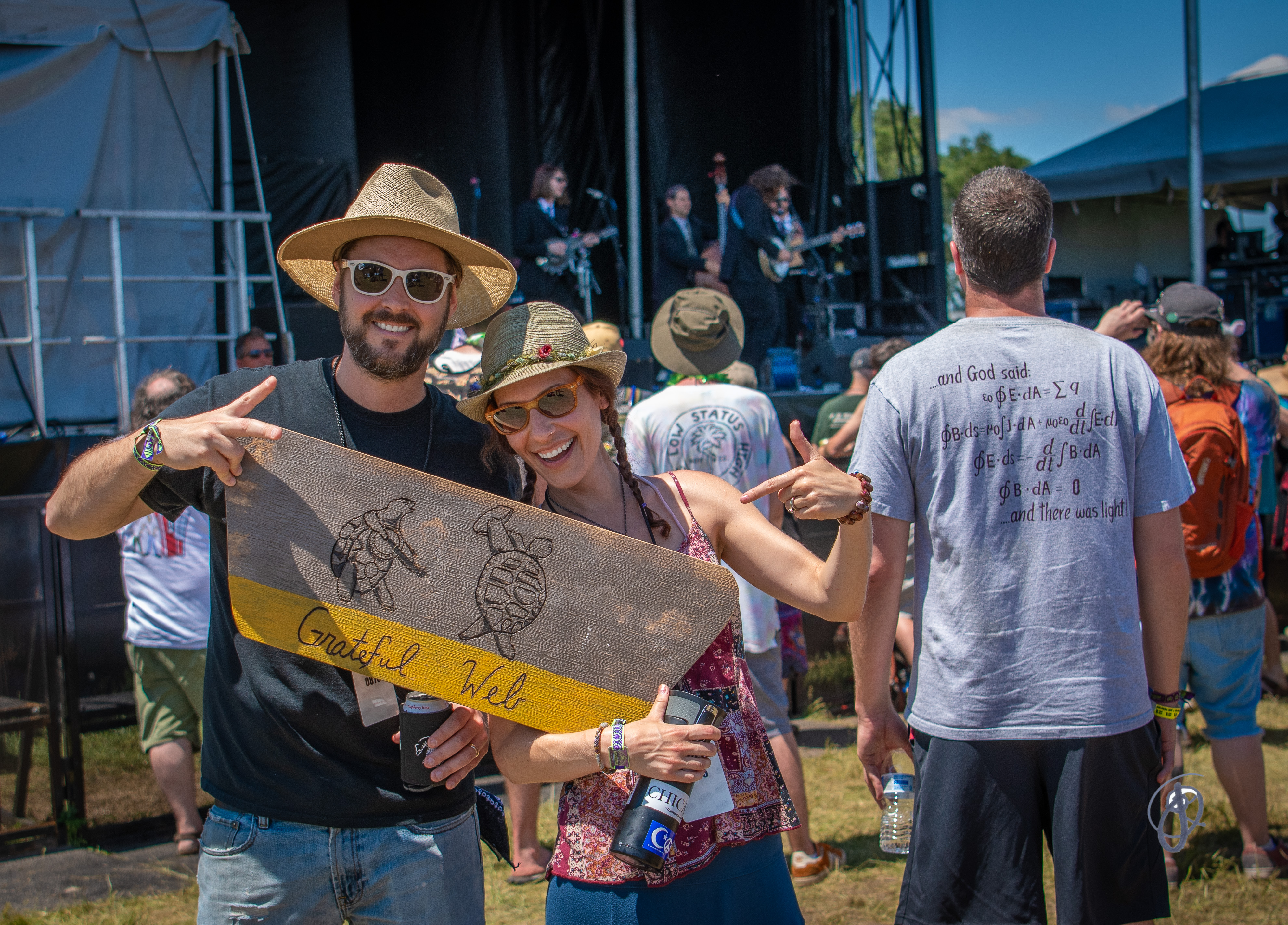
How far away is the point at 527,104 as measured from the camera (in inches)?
384

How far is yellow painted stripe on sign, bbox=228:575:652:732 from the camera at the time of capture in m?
1.49

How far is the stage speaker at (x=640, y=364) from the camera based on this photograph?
754 cm

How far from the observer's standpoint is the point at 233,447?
1.47m

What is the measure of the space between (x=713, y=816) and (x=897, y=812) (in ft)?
2.41

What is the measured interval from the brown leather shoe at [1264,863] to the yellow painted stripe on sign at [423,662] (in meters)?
2.67

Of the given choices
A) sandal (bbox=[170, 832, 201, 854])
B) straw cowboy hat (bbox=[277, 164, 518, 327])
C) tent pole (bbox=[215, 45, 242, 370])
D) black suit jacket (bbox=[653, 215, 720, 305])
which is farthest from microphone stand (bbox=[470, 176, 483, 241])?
straw cowboy hat (bbox=[277, 164, 518, 327])

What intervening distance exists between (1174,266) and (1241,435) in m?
13.1

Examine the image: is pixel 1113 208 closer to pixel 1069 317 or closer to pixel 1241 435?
pixel 1069 317

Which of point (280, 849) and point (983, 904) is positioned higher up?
point (280, 849)

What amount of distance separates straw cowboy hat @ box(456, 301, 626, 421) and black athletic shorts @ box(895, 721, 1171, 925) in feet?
3.21

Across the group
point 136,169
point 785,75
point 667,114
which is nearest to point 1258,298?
point 785,75

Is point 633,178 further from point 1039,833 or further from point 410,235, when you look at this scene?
point 1039,833

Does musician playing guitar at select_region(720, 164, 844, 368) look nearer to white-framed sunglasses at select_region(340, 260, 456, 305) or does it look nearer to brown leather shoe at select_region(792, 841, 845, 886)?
brown leather shoe at select_region(792, 841, 845, 886)

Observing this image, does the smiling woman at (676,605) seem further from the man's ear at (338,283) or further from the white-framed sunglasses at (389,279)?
the man's ear at (338,283)
